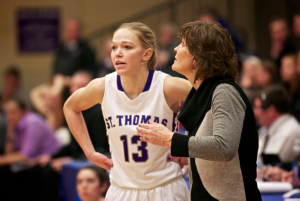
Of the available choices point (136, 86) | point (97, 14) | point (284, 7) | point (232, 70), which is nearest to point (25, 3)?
point (97, 14)

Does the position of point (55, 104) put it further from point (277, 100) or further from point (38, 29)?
point (38, 29)

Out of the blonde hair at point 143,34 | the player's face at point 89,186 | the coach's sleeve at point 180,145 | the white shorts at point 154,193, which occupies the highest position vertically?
the blonde hair at point 143,34

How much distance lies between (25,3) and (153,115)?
793cm

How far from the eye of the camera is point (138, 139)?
2373 mm

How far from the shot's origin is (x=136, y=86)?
2479 mm

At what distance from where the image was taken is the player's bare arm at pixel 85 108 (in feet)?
8.19

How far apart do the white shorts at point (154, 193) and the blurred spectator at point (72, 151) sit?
7.00 ft

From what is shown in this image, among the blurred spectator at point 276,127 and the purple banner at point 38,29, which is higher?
the purple banner at point 38,29

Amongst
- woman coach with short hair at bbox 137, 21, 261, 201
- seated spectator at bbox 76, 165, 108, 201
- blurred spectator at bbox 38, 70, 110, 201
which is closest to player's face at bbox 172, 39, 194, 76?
woman coach with short hair at bbox 137, 21, 261, 201

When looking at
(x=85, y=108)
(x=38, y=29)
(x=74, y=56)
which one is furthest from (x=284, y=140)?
(x=38, y=29)

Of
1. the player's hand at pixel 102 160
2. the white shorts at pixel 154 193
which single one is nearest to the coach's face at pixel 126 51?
the player's hand at pixel 102 160

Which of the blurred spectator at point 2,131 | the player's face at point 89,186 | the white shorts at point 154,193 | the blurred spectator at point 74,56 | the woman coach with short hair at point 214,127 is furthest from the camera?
the blurred spectator at point 74,56

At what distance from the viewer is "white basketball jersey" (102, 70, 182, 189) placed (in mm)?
2365

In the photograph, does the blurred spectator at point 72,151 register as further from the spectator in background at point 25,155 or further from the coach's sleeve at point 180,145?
the coach's sleeve at point 180,145
